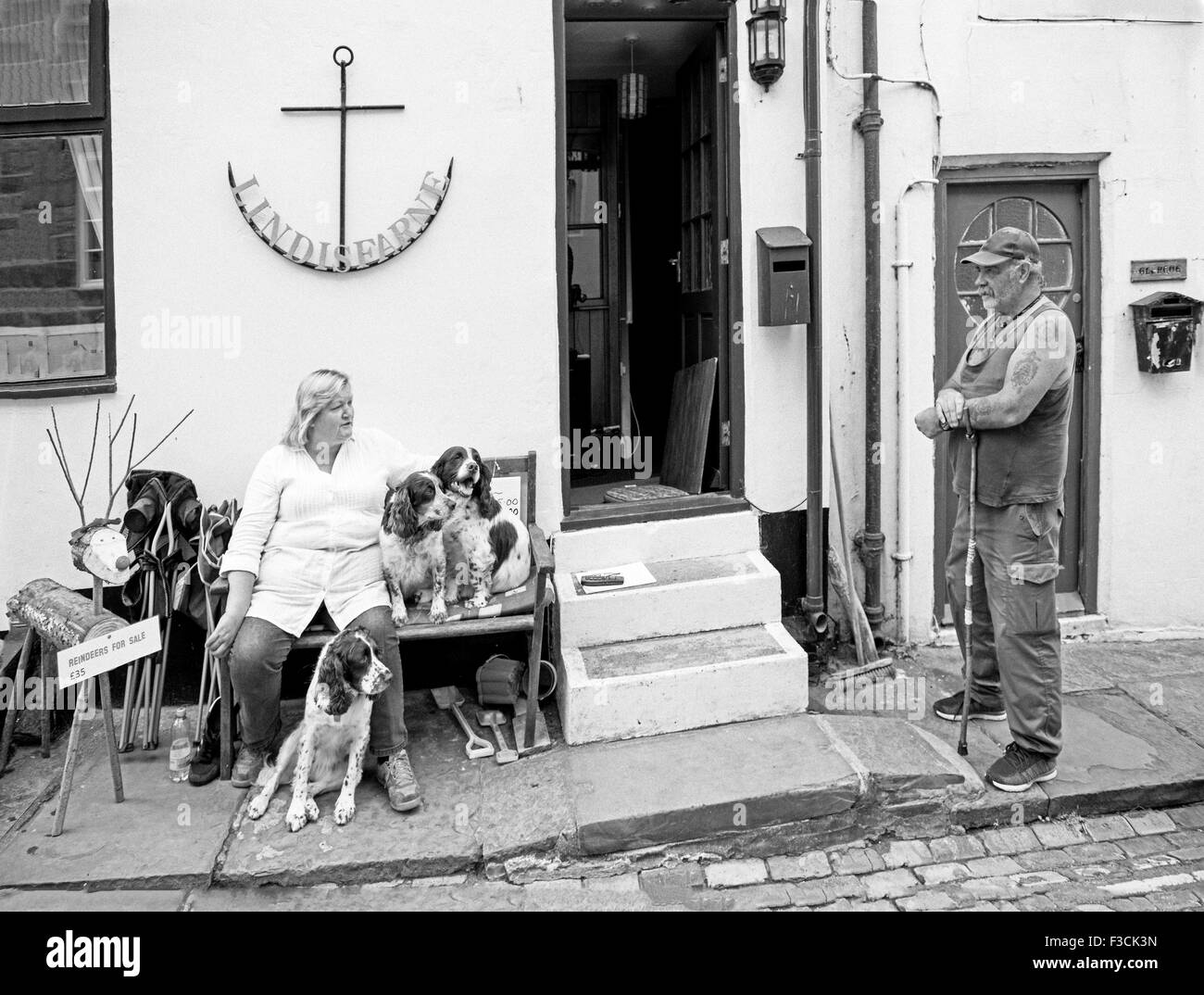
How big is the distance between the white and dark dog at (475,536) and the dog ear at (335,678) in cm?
71

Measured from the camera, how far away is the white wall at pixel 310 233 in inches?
193

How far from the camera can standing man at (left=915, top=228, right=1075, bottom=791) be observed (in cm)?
411

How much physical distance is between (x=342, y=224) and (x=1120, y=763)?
4.12m

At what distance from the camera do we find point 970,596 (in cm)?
452

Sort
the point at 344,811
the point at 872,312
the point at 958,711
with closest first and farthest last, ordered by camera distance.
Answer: the point at 344,811, the point at 958,711, the point at 872,312

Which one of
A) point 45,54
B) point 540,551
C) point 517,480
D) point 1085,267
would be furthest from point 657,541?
point 45,54

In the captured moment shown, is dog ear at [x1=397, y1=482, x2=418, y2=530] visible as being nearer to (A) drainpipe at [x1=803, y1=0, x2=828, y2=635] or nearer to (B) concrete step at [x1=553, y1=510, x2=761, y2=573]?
(B) concrete step at [x1=553, y1=510, x2=761, y2=573]

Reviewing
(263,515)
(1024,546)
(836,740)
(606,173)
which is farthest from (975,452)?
(606,173)

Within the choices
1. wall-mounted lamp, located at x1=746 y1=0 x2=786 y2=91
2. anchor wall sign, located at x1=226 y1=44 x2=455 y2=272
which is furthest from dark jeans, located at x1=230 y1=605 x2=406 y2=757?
wall-mounted lamp, located at x1=746 y1=0 x2=786 y2=91

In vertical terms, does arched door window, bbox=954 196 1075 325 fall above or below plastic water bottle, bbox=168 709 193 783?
above

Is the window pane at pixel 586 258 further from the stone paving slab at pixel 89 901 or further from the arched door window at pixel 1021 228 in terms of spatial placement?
the stone paving slab at pixel 89 901

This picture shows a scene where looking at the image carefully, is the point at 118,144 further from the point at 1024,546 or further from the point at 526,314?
the point at 1024,546

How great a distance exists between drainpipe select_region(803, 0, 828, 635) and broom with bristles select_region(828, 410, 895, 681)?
11cm

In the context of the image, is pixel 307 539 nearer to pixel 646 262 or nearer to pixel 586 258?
pixel 586 258
